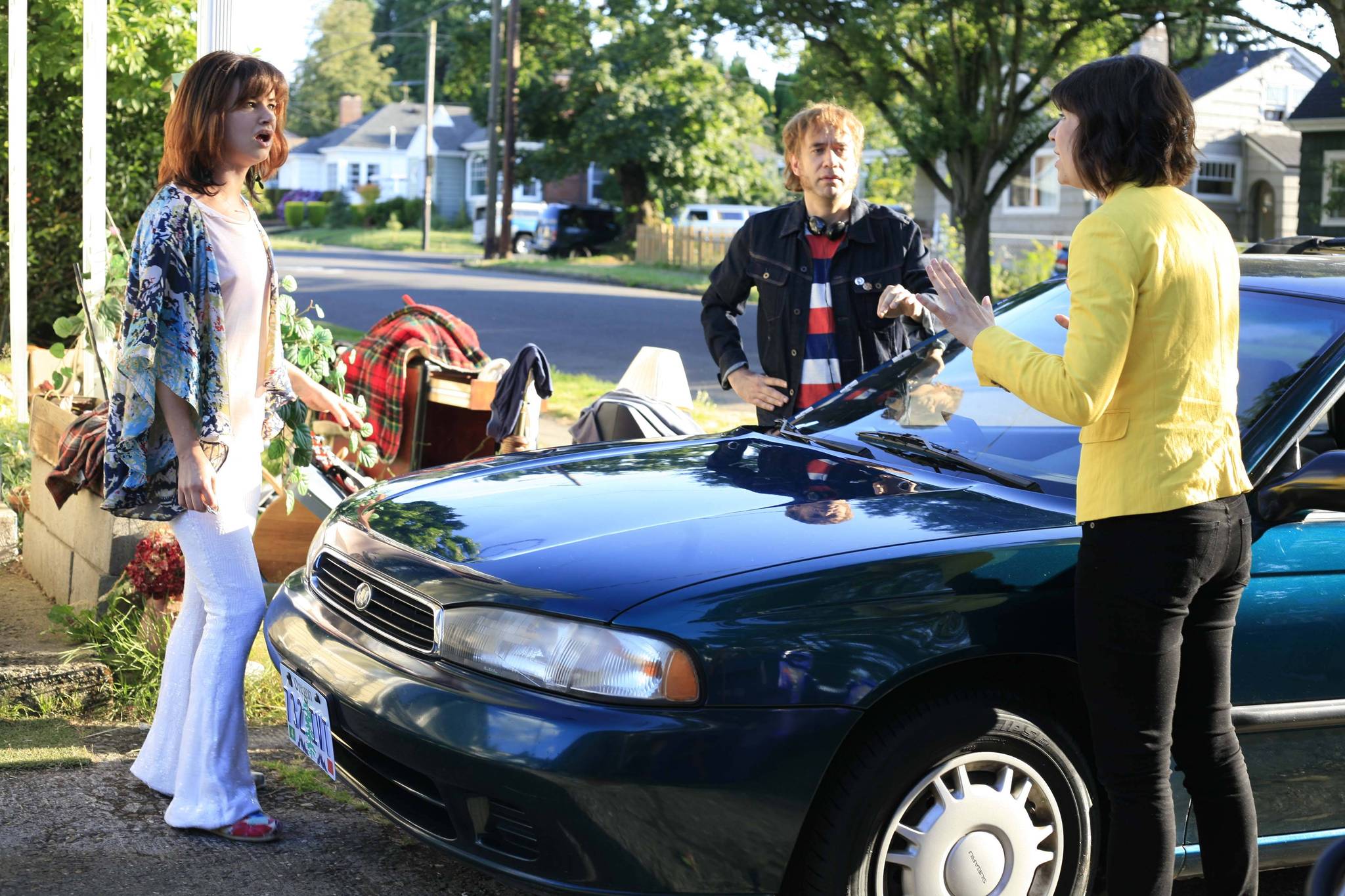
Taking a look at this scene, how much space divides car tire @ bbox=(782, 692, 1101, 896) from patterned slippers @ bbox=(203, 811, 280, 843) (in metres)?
1.49

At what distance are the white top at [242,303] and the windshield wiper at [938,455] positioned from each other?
1571 mm

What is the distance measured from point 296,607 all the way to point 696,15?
2118 centimetres

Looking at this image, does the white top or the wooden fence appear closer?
the white top

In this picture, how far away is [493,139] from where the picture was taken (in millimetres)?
39000

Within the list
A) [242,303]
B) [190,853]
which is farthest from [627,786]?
[242,303]

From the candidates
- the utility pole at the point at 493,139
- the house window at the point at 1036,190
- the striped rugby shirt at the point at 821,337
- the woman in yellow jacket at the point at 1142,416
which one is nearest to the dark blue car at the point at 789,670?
the woman in yellow jacket at the point at 1142,416

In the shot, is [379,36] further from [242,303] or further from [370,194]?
[242,303]

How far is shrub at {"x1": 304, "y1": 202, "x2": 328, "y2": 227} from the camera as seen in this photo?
60531 millimetres

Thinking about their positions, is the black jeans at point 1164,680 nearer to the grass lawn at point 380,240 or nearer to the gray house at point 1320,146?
the gray house at point 1320,146

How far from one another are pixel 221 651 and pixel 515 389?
2408 mm

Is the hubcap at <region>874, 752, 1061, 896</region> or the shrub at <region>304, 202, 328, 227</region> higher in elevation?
the shrub at <region>304, 202, 328, 227</region>

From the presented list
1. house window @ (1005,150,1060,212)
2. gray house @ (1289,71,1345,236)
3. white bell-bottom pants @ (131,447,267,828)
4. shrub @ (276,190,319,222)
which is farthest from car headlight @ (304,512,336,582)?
shrub @ (276,190,319,222)

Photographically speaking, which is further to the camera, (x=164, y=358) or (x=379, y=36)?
(x=379, y=36)

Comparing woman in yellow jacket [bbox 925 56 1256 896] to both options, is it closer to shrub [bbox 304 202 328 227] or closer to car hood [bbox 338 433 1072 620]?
car hood [bbox 338 433 1072 620]
